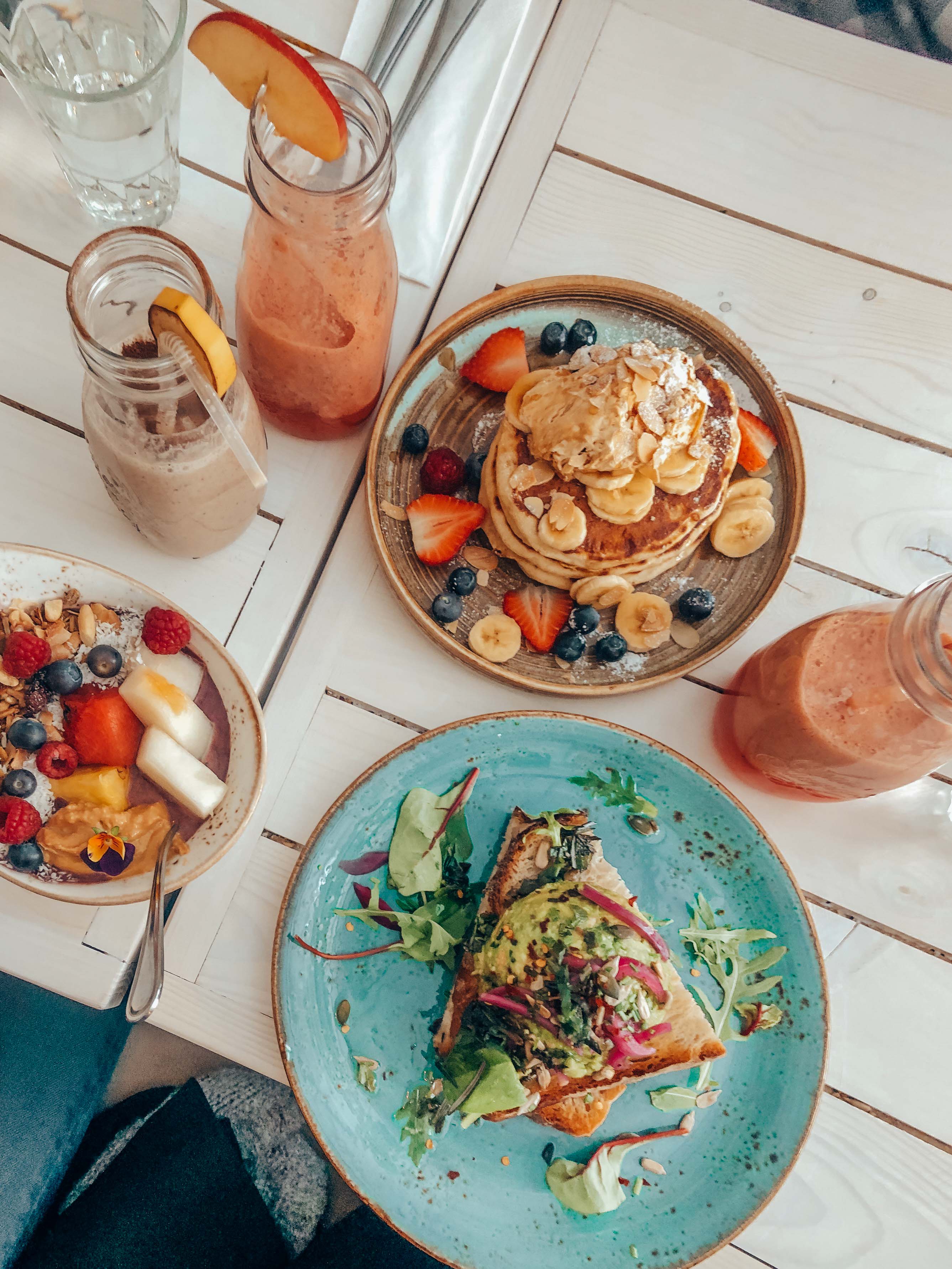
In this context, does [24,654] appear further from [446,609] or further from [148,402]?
[446,609]

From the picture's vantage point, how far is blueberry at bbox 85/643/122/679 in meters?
1.04

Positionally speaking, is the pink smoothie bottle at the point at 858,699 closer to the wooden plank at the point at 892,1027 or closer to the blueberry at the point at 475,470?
the wooden plank at the point at 892,1027

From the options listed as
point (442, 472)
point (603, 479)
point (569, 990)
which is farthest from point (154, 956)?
point (603, 479)

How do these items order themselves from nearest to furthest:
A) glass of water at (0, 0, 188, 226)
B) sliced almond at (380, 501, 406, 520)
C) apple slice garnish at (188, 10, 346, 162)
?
apple slice garnish at (188, 10, 346, 162) < glass of water at (0, 0, 188, 226) < sliced almond at (380, 501, 406, 520)

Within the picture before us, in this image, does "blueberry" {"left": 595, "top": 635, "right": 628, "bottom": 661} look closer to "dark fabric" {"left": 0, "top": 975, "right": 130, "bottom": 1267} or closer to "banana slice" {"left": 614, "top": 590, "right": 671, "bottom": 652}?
"banana slice" {"left": 614, "top": 590, "right": 671, "bottom": 652}

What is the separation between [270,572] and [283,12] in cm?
83

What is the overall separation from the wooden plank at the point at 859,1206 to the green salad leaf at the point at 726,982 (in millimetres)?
163

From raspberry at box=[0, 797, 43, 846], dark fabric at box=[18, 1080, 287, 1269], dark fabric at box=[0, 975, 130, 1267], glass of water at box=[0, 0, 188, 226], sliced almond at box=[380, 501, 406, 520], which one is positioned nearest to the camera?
raspberry at box=[0, 797, 43, 846]

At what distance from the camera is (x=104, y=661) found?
104cm

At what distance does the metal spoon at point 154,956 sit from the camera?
3.21 ft

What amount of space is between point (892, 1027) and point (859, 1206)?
0.24 m

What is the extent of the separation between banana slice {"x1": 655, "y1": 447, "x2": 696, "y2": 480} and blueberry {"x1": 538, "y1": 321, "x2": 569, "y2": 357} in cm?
24

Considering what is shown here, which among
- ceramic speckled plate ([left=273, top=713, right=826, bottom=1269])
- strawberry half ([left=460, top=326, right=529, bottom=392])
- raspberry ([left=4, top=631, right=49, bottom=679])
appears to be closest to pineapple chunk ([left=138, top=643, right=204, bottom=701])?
raspberry ([left=4, top=631, right=49, bottom=679])

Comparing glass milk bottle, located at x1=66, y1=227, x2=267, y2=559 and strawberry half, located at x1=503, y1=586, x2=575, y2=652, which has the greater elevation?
glass milk bottle, located at x1=66, y1=227, x2=267, y2=559
